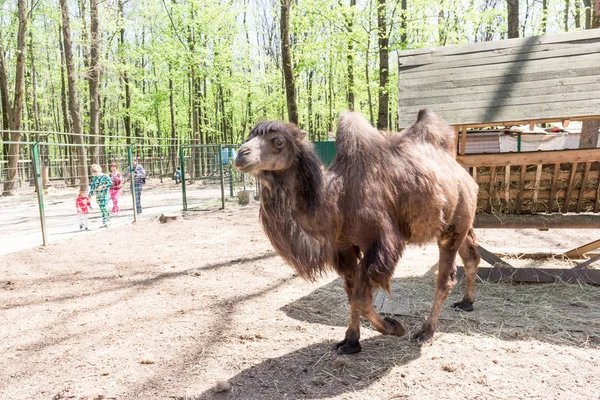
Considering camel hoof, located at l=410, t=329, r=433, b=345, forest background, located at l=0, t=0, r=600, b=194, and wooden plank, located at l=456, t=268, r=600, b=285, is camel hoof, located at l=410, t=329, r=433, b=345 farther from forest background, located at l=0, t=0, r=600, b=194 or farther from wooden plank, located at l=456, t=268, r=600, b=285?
forest background, located at l=0, t=0, r=600, b=194

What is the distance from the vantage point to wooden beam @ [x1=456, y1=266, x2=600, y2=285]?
576 centimetres

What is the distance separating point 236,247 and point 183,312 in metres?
3.60

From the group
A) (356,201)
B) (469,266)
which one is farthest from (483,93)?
(356,201)

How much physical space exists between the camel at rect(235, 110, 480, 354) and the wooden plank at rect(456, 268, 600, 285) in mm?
2165

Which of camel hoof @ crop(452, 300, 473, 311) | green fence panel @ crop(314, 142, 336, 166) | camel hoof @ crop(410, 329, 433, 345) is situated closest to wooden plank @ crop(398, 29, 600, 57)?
camel hoof @ crop(452, 300, 473, 311)

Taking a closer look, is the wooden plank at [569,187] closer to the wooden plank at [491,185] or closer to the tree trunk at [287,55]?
the wooden plank at [491,185]

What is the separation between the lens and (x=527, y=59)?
5801 millimetres

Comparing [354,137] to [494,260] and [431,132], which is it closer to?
[431,132]

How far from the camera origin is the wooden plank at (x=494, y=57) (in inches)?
222

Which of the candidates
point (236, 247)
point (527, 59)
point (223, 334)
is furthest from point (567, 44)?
point (236, 247)

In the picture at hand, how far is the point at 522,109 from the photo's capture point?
515cm

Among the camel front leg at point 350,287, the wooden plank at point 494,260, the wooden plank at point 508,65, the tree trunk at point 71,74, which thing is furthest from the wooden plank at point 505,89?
the tree trunk at point 71,74

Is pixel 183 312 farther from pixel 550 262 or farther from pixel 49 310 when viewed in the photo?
pixel 550 262

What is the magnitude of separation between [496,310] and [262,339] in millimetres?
2756
